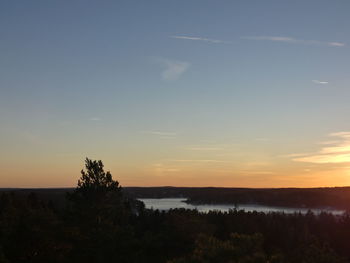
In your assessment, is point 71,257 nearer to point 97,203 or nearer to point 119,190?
point 97,203

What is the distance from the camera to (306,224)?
3826 inches

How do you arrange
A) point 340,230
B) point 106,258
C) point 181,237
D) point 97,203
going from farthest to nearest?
point 340,230 → point 181,237 → point 97,203 → point 106,258

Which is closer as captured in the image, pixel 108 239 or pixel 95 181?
pixel 108 239

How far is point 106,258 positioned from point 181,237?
16.8 metres

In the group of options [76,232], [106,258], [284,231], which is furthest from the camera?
[284,231]

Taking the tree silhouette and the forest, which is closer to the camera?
the forest

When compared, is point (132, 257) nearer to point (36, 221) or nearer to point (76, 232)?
point (76, 232)

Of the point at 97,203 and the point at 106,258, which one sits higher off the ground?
the point at 97,203

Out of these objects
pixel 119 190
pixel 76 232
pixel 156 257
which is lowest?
pixel 156 257

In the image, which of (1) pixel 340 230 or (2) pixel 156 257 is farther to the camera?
(1) pixel 340 230

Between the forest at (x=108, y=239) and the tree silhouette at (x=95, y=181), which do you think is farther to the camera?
the tree silhouette at (x=95, y=181)

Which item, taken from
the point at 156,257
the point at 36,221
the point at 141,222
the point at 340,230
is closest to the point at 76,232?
the point at 36,221

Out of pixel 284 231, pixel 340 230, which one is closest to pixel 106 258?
pixel 284 231

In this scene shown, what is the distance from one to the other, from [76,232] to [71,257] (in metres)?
5.88
